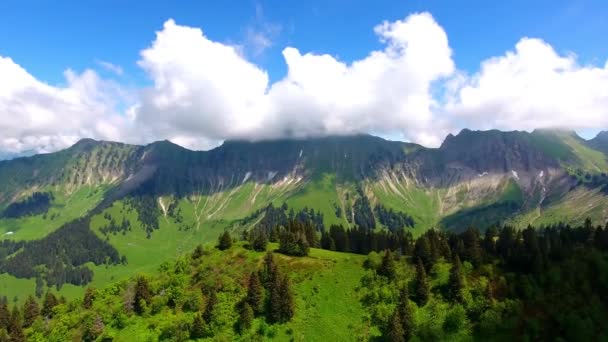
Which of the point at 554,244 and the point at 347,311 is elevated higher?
the point at 554,244

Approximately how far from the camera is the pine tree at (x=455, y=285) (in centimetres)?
10344

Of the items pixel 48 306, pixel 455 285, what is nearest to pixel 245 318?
pixel 455 285

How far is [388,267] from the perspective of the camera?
114m

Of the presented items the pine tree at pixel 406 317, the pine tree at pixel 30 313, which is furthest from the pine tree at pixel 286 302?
the pine tree at pixel 30 313

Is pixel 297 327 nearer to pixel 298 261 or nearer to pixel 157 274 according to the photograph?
pixel 298 261

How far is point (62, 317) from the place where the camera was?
386 ft

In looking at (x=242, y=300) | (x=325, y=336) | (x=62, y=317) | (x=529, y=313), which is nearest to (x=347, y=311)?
(x=325, y=336)

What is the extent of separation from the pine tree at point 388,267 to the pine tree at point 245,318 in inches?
1442

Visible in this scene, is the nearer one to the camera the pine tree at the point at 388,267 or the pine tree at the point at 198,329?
the pine tree at the point at 198,329

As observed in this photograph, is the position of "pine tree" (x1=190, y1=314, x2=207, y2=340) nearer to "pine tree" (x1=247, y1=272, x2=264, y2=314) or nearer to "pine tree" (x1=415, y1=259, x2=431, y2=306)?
"pine tree" (x1=247, y1=272, x2=264, y2=314)

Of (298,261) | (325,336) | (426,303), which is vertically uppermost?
(298,261)

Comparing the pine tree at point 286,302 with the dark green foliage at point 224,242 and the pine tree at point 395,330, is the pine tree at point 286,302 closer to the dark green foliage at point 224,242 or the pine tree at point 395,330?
the pine tree at point 395,330

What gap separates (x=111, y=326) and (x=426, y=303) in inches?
3174

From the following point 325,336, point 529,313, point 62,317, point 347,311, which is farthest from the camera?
point 62,317
